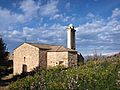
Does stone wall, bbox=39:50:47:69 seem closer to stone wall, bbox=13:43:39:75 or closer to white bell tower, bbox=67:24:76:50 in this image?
stone wall, bbox=13:43:39:75

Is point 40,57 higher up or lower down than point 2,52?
lower down

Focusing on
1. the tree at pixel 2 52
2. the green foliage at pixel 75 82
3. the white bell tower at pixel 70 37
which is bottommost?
the green foliage at pixel 75 82

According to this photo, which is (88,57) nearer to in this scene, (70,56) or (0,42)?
(70,56)

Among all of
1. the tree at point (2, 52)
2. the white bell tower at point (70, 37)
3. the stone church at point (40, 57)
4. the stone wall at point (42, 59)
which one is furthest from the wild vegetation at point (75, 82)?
the white bell tower at point (70, 37)

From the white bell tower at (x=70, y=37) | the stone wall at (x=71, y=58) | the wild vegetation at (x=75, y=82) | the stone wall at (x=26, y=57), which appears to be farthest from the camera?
the white bell tower at (x=70, y=37)

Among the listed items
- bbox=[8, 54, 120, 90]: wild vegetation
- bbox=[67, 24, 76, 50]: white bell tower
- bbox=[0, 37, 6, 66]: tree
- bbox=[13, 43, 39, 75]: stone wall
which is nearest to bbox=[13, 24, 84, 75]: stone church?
bbox=[13, 43, 39, 75]: stone wall

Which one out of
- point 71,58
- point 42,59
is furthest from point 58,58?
point 42,59

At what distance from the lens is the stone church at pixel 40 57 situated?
17172mm

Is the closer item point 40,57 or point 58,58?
point 58,58

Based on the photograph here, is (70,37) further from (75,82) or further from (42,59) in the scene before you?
(75,82)

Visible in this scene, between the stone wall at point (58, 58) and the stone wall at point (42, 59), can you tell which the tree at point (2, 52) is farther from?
the stone wall at point (58, 58)

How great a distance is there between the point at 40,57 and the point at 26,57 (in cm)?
321

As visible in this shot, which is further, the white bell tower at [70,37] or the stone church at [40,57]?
the white bell tower at [70,37]

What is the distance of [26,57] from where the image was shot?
19156 millimetres
